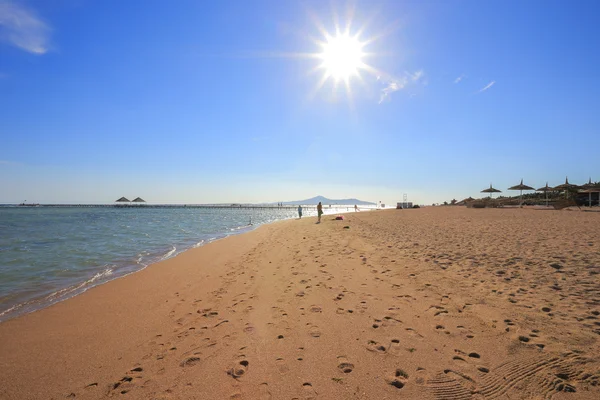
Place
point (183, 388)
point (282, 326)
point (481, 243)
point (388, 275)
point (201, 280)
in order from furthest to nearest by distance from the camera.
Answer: point (481, 243) → point (201, 280) → point (388, 275) → point (282, 326) → point (183, 388)

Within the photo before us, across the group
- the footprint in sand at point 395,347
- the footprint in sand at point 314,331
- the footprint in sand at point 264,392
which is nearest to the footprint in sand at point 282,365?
the footprint in sand at point 264,392

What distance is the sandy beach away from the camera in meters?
2.91

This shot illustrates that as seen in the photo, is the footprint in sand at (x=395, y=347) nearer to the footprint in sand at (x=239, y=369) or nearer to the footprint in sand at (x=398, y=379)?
the footprint in sand at (x=398, y=379)

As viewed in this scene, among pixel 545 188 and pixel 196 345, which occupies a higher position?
pixel 545 188

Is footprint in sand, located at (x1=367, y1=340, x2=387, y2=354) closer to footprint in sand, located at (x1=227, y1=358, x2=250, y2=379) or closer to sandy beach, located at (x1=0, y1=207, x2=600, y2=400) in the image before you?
sandy beach, located at (x1=0, y1=207, x2=600, y2=400)

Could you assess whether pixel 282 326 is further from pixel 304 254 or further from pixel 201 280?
pixel 304 254

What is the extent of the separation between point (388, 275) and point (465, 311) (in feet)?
7.91

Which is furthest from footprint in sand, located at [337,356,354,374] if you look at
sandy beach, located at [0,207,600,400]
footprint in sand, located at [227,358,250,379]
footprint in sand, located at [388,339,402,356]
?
footprint in sand, located at [227,358,250,379]

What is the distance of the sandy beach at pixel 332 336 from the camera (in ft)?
9.55

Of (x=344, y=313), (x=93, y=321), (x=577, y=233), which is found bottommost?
(x=93, y=321)

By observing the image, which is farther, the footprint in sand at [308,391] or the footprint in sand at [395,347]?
the footprint in sand at [395,347]

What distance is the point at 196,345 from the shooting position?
155 inches

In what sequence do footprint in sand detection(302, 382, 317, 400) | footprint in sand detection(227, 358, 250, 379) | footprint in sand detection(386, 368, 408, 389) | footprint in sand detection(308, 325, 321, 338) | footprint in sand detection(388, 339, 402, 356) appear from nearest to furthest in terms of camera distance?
footprint in sand detection(302, 382, 317, 400), footprint in sand detection(386, 368, 408, 389), footprint in sand detection(227, 358, 250, 379), footprint in sand detection(388, 339, 402, 356), footprint in sand detection(308, 325, 321, 338)

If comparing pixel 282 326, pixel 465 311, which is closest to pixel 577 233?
pixel 465 311
